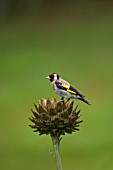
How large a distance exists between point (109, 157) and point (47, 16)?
10747 millimetres

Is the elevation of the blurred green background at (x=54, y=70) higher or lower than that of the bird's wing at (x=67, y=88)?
higher

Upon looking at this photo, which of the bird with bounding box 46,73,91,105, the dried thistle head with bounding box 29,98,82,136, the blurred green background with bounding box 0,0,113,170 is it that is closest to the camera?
the dried thistle head with bounding box 29,98,82,136

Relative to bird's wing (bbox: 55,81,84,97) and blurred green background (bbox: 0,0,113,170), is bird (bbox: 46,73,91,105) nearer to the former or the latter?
bird's wing (bbox: 55,81,84,97)

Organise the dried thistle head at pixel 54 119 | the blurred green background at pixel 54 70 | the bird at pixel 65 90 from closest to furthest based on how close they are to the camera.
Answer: the dried thistle head at pixel 54 119
the bird at pixel 65 90
the blurred green background at pixel 54 70

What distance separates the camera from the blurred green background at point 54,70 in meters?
8.09

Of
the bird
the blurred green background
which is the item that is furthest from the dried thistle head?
the blurred green background

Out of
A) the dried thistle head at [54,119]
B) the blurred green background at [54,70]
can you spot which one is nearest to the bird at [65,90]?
the dried thistle head at [54,119]

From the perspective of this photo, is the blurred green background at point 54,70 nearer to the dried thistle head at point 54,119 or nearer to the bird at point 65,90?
the bird at point 65,90

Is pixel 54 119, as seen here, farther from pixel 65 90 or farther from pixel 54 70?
pixel 54 70

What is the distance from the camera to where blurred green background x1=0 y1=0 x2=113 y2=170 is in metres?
8.09

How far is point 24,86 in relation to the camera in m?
12.6

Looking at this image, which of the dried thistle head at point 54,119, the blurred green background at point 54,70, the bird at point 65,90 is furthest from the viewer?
the blurred green background at point 54,70

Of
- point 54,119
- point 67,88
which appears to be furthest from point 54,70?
point 54,119

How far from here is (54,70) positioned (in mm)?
13227
